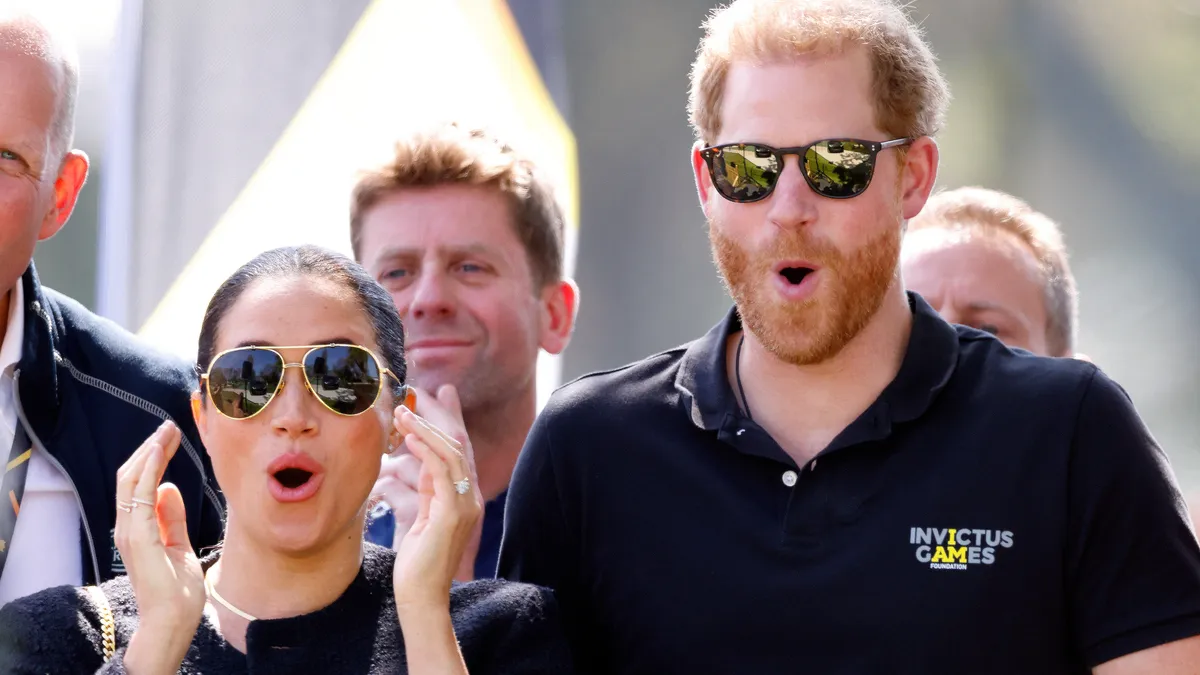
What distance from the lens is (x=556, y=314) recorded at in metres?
4.79

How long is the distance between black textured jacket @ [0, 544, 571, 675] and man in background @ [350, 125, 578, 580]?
1034mm

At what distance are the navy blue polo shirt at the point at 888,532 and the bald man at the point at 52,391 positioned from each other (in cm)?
92

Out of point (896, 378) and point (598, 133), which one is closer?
point (896, 378)

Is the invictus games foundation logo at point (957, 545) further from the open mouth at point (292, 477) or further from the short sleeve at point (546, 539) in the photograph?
the open mouth at point (292, 477)

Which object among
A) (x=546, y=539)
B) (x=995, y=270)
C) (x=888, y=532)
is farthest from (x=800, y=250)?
(x=995, y=270)

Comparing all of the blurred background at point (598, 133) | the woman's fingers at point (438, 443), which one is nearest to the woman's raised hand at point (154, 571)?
the woman's fingers at point (438, 443)

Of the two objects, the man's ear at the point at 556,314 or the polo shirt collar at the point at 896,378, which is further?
the man's ear at the point at 556,314

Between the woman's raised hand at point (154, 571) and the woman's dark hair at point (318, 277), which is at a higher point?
the woman's dark hair at point (318, 277)

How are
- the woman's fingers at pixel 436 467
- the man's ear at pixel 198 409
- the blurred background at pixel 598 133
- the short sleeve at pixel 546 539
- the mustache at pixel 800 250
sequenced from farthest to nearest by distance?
the blurred background at pixel 598 133, the short sleeve at pixel 546 539, the mustache at pixel 800 250, the man's ear at pixel 198 409, the woman's fingers at pixel 436 467

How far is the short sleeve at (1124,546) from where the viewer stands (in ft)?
10.2

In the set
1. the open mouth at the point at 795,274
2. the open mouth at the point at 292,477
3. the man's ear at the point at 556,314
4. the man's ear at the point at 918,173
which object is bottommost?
the man's ear at the point at 556,314

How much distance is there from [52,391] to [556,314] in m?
1.51

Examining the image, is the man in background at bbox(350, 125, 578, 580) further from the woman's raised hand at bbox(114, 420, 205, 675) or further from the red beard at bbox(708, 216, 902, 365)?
the woman's raised hand at bbox(114, 420, 205, 675)

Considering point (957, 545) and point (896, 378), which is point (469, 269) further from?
point (957, 545)
